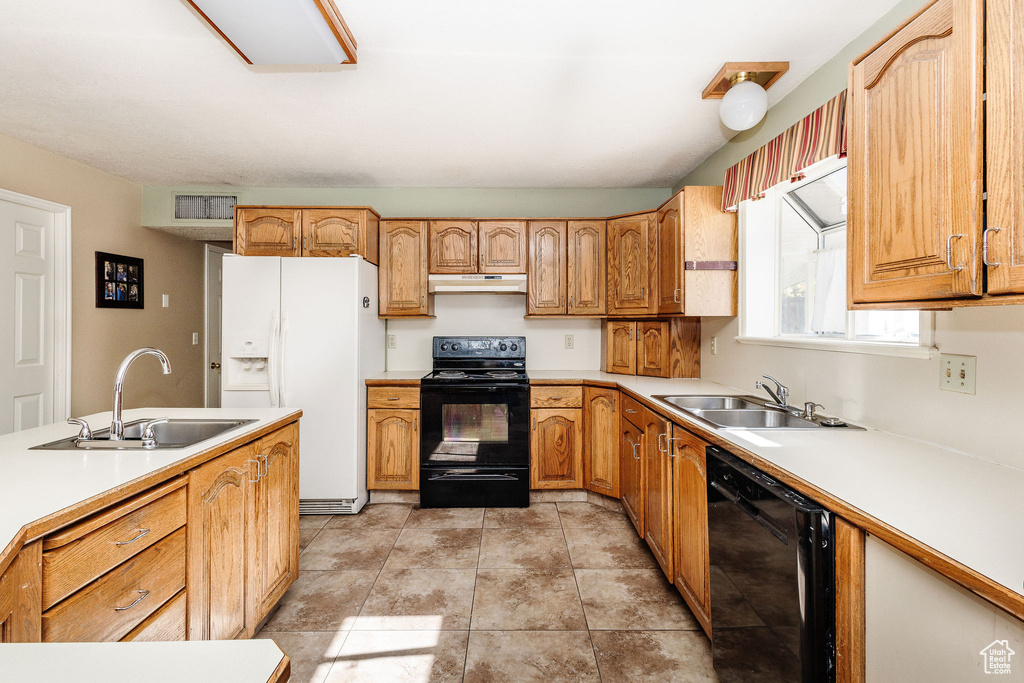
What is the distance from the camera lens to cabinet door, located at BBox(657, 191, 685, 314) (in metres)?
2.76

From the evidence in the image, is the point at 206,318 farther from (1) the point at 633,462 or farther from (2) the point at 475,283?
(1) the point at 633,462

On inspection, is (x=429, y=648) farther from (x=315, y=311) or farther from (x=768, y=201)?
(x=768, y=201)

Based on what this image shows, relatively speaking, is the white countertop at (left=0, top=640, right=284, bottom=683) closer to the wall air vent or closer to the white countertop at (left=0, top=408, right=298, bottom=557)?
the white countertop at (left=0, top=408, right=298, bottom=557)

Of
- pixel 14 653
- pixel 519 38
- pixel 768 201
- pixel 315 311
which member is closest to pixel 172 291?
pixel 315 311

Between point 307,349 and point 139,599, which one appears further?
point 307,349

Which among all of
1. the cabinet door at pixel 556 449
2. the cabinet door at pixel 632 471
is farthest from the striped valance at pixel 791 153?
the cabinet door at pixel 556 449

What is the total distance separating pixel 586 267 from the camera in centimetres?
351

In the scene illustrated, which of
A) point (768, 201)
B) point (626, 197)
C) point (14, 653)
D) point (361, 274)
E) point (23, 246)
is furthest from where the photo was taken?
point (626, 197)

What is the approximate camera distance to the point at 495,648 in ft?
5.84

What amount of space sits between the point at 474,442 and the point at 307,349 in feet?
4.30

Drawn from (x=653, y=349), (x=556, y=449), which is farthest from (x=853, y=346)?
(x=556, y=449)

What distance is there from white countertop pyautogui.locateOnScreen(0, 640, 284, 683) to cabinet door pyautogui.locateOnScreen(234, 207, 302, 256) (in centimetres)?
298

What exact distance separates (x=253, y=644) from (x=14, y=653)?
295 mm

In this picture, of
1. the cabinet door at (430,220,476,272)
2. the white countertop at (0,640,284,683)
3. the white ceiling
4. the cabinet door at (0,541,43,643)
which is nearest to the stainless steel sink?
the cabinet door at (0,541,43,643)
